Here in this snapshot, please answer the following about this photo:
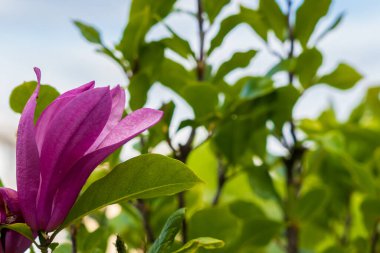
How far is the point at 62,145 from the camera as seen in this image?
1.49 ft

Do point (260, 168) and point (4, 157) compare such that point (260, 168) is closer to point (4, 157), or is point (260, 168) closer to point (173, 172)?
point (173, 172)

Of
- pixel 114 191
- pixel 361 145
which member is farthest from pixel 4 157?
pixel 114 191

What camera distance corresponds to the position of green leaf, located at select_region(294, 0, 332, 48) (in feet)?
2.84

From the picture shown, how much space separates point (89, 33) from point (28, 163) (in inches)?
16.3

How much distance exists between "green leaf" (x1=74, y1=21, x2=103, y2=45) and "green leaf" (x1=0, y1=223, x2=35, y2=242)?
16.6 inches

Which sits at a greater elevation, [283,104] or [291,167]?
[283,104]

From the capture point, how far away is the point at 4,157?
14.0 ft

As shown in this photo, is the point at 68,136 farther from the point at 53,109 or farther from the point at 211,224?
the point at 211,224

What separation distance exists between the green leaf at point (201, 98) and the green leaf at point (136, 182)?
29cm

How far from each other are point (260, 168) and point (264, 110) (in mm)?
95

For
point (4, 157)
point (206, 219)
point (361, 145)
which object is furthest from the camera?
point (4, 157)

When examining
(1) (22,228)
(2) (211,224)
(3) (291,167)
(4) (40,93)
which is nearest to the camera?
(1) (22,228)

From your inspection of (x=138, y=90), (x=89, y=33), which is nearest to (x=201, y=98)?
(x=138, y=90)

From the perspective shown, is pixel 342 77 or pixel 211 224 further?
pixel 342 77
